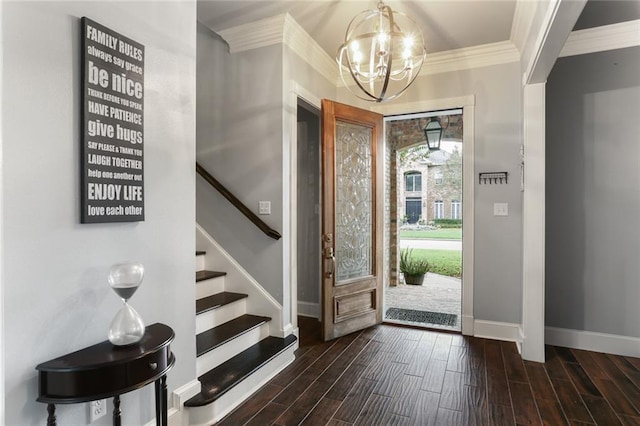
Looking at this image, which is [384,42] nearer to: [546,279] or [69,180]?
[69,180]

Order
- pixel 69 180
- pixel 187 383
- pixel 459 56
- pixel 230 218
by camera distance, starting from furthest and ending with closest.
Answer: pixel 459 56
pixel 230 218
pixel 187 383
pixel 69 180

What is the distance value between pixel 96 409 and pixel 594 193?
3.86 meters

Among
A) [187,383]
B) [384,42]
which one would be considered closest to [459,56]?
[384,42]

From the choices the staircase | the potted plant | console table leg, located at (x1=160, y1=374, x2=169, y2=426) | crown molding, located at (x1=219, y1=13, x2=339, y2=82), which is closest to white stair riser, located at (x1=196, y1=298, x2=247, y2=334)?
the staircase

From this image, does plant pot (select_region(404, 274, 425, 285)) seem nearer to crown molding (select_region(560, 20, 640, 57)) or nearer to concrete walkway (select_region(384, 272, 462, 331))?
concrete walkway (select_region(384, 272, 462, 331))

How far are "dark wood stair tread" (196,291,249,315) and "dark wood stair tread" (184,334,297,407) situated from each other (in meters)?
0.39

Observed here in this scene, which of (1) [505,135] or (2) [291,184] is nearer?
(2) [291,184]

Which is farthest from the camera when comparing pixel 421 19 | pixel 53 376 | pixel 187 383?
pixel 421 19

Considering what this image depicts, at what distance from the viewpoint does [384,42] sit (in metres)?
2.08

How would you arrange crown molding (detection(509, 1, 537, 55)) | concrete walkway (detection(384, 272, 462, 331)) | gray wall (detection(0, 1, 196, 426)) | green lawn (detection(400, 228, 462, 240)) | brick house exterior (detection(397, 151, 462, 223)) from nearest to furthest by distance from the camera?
gray wall (detection(0, 1, 196, 426)) → crown molding (detection(509, 1, 537, 55)) → concrete walkway (detection(384, 272, 462, 331)) → brick house exterior (detection(397, 151, 462, 223)) → green lawn (detection(400, 228, 462, 240))

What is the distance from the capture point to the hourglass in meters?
1.46

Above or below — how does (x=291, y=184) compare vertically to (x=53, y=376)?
above

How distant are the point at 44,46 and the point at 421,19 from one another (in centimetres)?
266

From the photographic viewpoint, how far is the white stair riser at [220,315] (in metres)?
2.59
